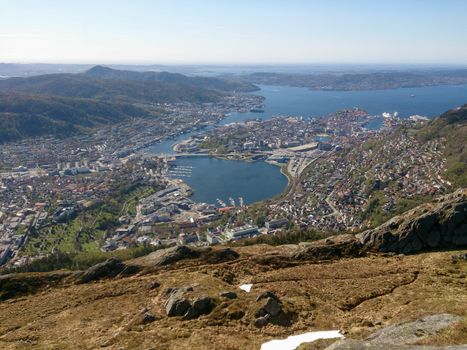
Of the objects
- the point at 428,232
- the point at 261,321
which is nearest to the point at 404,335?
the point at 261,321

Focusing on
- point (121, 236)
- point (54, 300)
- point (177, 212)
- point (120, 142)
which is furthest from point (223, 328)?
point (120, 142)

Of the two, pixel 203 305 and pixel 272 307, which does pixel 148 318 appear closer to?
pixel 203 305

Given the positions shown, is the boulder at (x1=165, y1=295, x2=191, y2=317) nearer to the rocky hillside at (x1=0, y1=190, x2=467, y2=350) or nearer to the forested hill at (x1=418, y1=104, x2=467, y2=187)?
the rocky hillside at (x1=0, y1=190, x2=467, y2=350)

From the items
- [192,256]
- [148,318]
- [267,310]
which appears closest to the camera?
[267,310]

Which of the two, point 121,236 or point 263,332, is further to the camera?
point 121,236

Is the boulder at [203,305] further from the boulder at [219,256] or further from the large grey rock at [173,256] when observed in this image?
the large grey rock at [173,256]

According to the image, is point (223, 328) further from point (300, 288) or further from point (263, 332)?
point (300, 288)
